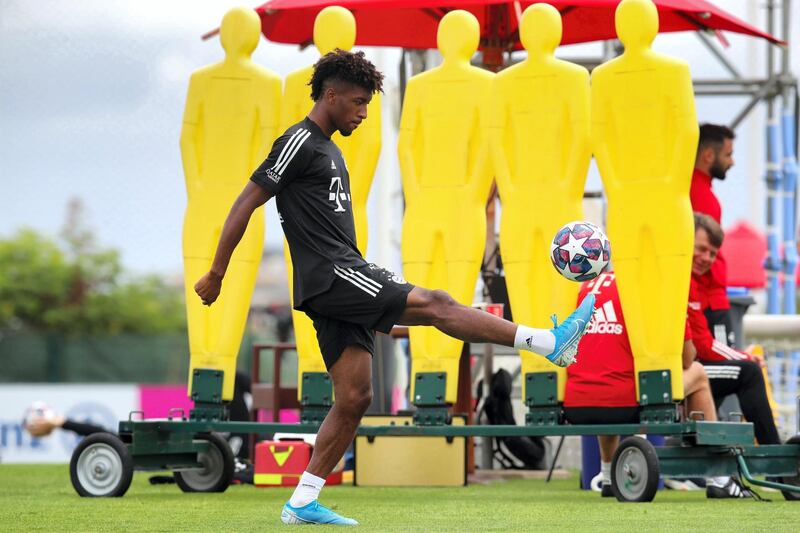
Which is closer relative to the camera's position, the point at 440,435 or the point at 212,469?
the point at 440,435

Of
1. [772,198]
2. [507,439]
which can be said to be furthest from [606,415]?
[772,198]

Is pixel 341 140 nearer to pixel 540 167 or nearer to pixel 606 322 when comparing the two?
pixel 540 167

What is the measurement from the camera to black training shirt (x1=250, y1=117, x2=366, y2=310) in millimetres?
5727

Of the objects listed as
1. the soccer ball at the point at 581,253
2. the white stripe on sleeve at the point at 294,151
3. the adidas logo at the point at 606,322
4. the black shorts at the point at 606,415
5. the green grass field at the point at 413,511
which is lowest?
the green grass field at the point at 413,511

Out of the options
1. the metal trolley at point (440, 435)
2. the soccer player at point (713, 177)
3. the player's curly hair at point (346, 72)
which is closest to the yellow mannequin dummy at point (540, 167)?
the metal trolley at point (440, 435)

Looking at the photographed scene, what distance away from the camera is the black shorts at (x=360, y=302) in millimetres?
5660

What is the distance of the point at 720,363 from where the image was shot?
816 centimetres

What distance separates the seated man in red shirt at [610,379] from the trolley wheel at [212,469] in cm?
208

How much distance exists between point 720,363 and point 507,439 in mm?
2966

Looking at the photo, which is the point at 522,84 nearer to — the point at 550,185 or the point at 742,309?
the point at 550,185

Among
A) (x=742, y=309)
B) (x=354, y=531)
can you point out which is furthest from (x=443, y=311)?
(x=742, y=309)

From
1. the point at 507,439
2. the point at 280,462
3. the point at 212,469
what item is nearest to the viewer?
the point at 212,469

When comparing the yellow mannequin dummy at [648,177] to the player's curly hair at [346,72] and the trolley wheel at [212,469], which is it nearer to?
the player's curly hair at [346,72]

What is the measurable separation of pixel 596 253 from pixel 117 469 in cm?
294
